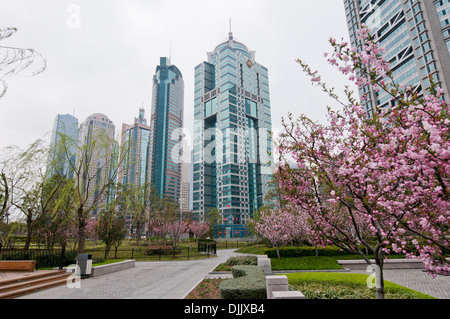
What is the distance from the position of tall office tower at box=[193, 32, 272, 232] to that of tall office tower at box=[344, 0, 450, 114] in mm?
61653

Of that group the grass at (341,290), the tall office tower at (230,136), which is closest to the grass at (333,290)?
the grass at (341,290)

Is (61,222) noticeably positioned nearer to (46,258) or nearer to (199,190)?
(46,258)

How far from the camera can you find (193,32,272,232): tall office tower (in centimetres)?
11494

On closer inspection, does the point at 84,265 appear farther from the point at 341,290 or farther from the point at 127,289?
the point at 341,290

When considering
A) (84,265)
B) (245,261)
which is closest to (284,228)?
(245,261)

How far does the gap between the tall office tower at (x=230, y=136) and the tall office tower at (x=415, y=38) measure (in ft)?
202

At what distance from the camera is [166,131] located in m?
171

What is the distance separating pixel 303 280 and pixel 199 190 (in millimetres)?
114591

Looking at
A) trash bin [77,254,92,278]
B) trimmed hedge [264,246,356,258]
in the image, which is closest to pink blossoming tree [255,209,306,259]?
trimmed hedge [264,246,356,258]

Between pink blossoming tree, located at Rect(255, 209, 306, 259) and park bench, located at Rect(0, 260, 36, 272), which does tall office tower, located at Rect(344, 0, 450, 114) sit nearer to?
pink blossoming tree, located at Rect(255, 209, 306, 259)

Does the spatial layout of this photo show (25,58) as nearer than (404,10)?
Yes

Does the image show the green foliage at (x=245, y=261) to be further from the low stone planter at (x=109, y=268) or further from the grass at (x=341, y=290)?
the low stone planter at (x=109, y=268)

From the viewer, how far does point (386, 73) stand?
448cm
